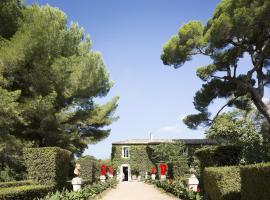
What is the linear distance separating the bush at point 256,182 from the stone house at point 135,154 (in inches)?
1596

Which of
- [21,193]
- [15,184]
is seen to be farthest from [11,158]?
[21,193]

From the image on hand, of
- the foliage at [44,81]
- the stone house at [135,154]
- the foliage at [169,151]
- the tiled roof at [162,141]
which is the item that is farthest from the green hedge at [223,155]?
the tiled roof at [162,141]

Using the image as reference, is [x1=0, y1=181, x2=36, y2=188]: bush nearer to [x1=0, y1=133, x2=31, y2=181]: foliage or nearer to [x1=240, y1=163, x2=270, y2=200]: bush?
[x1=0, y1=133, x2=31, y2=181]: foliage

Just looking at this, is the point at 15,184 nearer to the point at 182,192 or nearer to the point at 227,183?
the point at 182,192

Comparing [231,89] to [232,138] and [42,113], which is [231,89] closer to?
[232,138]

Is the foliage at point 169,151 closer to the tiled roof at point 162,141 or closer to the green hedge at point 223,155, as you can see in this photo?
the tiled roof at point 162,141

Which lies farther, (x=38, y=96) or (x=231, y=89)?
(x=231, y=89)

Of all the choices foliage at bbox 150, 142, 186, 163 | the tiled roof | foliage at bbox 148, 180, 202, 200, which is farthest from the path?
the tiled roof

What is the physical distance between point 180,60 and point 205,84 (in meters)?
2.35

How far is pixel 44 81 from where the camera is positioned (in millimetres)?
22469

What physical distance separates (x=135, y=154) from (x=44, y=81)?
2963cm

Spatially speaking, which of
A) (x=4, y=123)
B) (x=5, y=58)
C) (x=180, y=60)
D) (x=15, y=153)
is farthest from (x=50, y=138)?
(x=180, y=60)

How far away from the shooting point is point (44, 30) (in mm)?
21094

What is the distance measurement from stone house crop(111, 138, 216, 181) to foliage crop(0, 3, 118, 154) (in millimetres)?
22198
